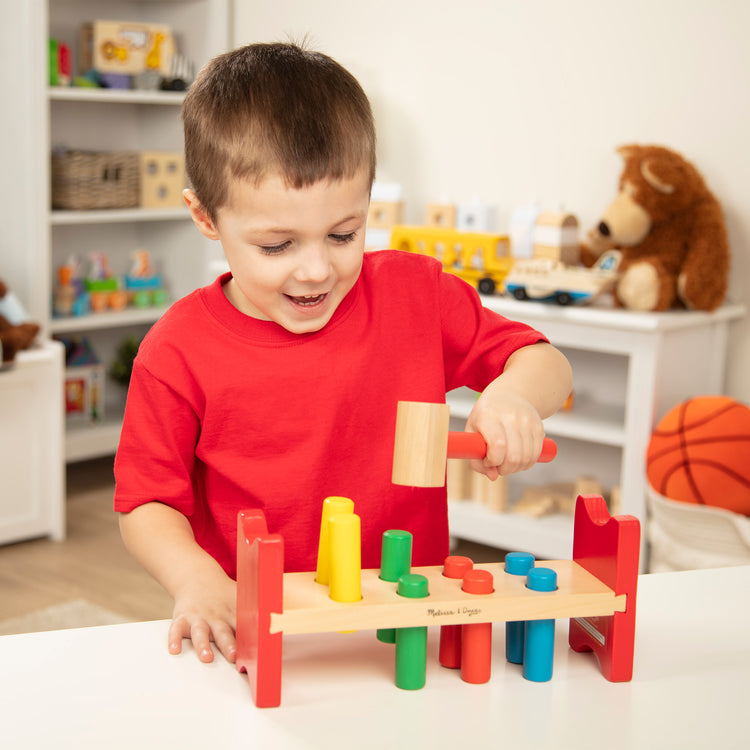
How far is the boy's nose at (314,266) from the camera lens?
0.76 m

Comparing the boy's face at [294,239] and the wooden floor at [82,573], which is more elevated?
the boy's face at [294,239]

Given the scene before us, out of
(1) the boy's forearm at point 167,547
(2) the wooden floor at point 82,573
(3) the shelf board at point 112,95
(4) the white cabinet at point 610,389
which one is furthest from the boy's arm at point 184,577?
(3) the shelf board at point 112,95

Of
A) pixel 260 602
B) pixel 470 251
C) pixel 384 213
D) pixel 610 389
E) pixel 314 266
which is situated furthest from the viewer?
pixel 384 213

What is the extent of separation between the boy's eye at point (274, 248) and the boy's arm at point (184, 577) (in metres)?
0.24

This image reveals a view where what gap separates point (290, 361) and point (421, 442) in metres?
0.30

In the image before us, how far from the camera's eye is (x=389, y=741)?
611mm

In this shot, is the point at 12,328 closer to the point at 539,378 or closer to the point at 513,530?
the point at 513,530

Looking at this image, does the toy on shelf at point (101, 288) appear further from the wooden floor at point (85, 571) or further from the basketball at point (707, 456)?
the basketball at point (707, 456)

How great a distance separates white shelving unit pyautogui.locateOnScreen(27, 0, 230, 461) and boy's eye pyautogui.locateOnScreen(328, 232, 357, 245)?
2.25 m

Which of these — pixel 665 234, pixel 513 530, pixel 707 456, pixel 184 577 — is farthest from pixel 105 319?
pixel 184 577

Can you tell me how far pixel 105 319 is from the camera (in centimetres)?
315

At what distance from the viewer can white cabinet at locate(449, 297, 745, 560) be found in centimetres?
221

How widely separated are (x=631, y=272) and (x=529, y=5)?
0.84 metres

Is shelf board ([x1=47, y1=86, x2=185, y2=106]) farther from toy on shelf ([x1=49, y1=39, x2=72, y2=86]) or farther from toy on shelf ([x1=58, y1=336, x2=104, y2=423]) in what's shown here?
toy on shelf ([x1=58, y1=336, x2=104, y2=423])
